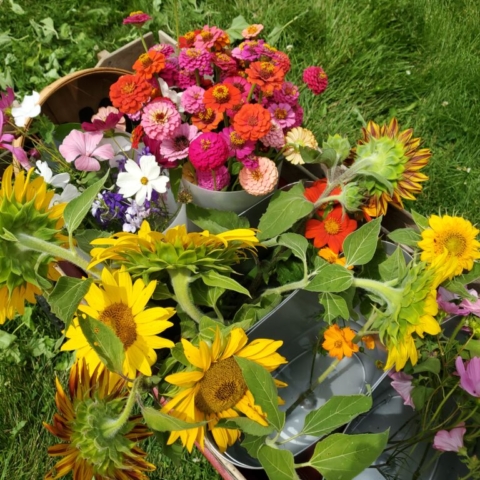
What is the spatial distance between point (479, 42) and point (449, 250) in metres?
1.13

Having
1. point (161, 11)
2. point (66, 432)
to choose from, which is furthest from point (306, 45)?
point (66, 432)

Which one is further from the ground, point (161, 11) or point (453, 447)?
point (161, 11)

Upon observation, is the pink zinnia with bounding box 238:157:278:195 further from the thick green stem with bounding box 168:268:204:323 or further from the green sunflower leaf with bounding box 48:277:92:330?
the green sunflower leaf with bounding box 48:277:92:330

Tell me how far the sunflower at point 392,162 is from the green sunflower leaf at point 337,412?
342 millimetres

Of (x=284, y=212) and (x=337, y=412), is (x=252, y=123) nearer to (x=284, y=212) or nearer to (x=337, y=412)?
(x=284, y=212)

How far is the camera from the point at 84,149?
0.90 meters

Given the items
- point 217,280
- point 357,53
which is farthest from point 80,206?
point 357,53

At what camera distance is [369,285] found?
2.30 feet

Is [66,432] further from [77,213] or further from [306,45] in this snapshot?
[306,45]

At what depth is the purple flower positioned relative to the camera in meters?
0.68

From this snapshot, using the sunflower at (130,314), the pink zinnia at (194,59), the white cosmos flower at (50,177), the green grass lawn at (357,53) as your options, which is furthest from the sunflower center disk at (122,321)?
the green grass lawn at (357,53)

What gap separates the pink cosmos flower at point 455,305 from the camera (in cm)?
75

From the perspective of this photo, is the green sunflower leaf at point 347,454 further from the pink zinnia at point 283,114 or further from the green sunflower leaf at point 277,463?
the pink zinnia at point 283,114

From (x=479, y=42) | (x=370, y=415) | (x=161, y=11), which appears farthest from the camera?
(x=161, y=11)
